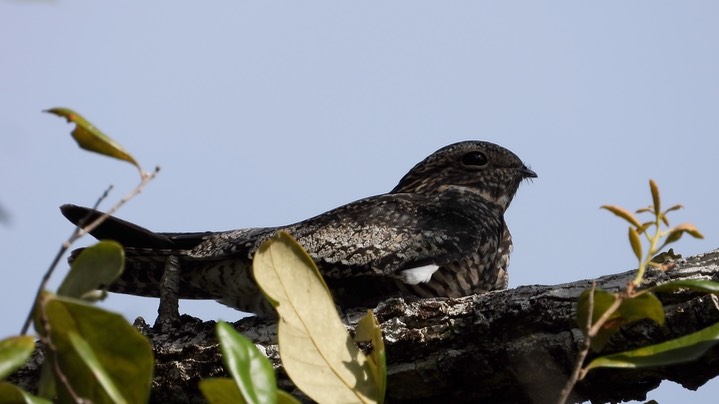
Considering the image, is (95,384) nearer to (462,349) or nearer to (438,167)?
(462,349)

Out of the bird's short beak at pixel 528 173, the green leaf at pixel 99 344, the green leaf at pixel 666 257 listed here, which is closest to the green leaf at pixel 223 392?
the green leaf at pixel 99 344

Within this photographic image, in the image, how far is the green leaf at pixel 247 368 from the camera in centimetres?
161

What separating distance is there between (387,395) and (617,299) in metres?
1.94

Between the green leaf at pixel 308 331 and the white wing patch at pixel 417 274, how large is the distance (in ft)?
8.65

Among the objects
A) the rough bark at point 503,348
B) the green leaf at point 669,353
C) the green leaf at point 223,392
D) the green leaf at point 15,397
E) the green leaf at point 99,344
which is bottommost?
the rough bark at point 503,348

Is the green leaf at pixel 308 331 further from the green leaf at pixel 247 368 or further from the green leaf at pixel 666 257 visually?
the green leaf at pixel 666 257

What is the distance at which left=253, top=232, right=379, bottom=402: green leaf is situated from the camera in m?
2.01

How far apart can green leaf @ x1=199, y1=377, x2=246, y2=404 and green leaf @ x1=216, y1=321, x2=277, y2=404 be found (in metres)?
0.03

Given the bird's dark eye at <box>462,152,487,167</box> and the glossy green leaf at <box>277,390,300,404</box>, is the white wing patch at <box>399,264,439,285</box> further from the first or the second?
the glossy green leaf at <box>277,390,300,404</box>

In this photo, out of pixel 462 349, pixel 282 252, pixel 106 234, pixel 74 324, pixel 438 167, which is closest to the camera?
pixel 74 324

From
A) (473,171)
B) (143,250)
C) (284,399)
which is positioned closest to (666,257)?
(284,399)

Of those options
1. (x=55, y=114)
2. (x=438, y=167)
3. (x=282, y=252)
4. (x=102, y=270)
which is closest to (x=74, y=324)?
(x=102, y=270)

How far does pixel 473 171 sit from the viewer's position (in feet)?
21.6

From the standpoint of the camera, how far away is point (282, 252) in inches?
79.5
